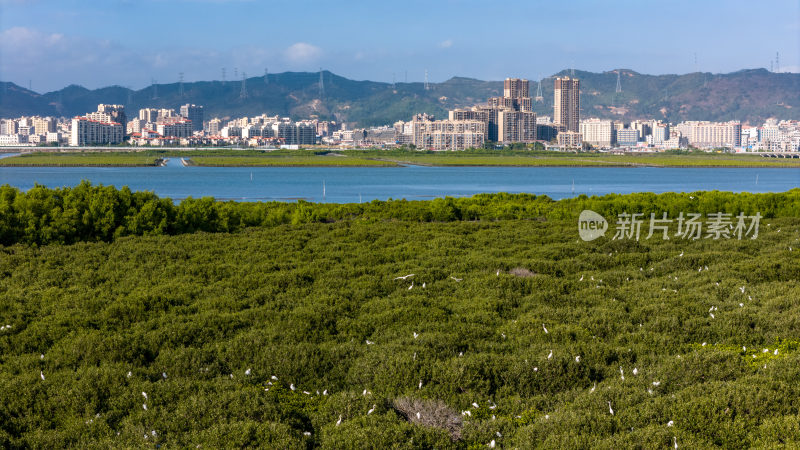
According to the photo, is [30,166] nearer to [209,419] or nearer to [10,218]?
[10,218]

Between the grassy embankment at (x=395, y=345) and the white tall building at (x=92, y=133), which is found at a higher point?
the white tall building at (x=92, y=133)

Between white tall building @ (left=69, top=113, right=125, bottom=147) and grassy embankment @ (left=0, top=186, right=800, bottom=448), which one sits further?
white tall building @ (left=69, top=113, right=125, bottom=147)

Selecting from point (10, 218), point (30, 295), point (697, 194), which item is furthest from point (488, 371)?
point (697, 194)

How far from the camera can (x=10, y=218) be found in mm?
11453

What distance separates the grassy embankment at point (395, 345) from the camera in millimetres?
4559

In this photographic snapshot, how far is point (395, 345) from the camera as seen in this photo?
19.7ft

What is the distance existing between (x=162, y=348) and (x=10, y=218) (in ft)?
22.7

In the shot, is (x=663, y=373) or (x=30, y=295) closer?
(x=663, y=373)

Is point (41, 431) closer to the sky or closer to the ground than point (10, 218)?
closer to the ground

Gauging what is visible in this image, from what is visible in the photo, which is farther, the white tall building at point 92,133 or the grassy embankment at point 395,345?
the white tall building at point 92,133

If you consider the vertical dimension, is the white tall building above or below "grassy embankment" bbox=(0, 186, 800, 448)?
above

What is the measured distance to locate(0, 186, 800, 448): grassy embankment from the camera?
4.56m

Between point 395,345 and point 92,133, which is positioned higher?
point 92,133

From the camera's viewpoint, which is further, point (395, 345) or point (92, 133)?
point (92, 133)
